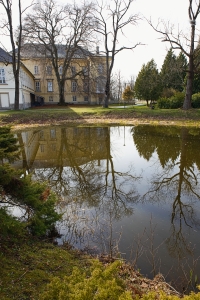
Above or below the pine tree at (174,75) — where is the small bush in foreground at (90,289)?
below

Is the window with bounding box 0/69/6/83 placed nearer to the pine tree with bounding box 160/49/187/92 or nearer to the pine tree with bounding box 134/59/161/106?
the pine tree with bounding box 134/59/161/106

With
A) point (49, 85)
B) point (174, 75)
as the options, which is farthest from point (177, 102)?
point (49, 85)

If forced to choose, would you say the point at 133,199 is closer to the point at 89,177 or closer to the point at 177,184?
the point at 177,184

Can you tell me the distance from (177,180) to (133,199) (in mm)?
1929

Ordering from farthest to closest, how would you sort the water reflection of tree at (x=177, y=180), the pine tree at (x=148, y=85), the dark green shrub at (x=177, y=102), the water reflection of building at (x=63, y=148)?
the pine tree at (x=148, y=85) < the dark green shrub at (x=177, y=102) < the water reflection of building at (x=63, y=148) < the water reflection of tree at (x=177, y=180)

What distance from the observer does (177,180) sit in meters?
6.86

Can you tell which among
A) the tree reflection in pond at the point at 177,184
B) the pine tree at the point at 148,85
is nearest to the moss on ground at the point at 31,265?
the tree reflection in pond at the point at 177,184

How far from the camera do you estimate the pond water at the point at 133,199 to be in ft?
12.1

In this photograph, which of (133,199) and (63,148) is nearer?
(133,199)

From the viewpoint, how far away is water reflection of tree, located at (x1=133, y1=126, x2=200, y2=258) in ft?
14.0

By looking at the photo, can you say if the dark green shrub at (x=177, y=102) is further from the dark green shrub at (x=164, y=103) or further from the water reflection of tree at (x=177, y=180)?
the water reflection of tree at (x=177, y=180)

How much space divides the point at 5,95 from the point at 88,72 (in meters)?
13.8

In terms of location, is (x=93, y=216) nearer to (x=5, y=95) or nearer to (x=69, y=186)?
(x=69, y=186)

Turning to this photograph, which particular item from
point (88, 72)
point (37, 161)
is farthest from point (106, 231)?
point (88, 72)
